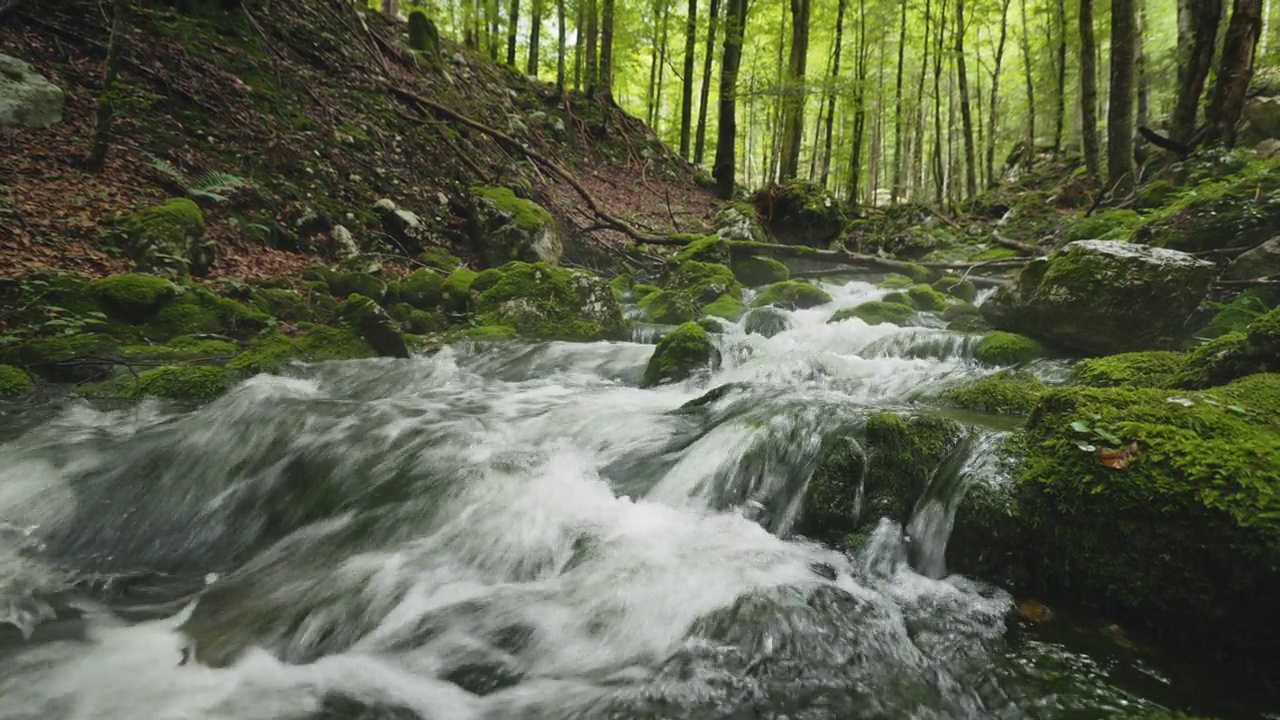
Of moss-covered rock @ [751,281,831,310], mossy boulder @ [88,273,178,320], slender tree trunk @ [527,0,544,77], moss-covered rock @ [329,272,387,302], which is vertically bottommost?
mossy boulder @ [88,273,178,320]

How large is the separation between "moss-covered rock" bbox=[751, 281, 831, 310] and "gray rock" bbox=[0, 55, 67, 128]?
402 inches

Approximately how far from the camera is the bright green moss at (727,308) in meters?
9.83

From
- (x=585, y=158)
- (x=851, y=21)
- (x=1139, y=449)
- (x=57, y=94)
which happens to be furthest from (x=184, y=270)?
(x=851, y=21)

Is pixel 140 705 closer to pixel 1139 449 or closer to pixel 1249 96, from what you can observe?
pixel 1139 449

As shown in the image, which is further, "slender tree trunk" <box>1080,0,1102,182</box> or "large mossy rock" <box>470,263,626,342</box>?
"slender tree trunk" <box>1080,0,1102,182</box>

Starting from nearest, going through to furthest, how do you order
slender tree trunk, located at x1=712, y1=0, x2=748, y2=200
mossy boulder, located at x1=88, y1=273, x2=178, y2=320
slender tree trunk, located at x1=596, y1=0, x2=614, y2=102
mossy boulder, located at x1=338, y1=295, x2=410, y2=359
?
1. mossy boulder, located at x1=88, y1=273, x2=178, y2=320
2. mossy boulder, located at x1=338, y1=295, x2=410, y2=359
3. slender tree trunk, located at x1=712, y1=0, x2=748, y2=200
4. slender tree trunk, located at x1=596, y1=0, x2=614, y2=102

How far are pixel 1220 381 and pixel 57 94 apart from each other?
40.2 feet

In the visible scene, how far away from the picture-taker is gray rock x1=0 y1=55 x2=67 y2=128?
7.06 meters

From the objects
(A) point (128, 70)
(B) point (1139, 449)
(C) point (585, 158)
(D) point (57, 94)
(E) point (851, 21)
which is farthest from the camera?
(E) point (851, 21)

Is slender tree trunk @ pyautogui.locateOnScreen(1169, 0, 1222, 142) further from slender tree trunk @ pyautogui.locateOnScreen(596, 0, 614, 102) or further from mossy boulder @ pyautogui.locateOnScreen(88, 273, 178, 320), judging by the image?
mossy boulder @ pyautogui.locateOnScreen(88, 273, 178, 320)

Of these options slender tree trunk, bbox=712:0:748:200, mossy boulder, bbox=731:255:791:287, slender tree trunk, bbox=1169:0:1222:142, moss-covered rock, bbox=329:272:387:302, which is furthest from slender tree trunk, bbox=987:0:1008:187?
moss-covered rock, bbox=329:272:387:302

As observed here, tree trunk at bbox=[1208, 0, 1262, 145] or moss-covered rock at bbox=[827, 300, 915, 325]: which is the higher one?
tree trunk at bbox=[1208, 0, 1262, 145]

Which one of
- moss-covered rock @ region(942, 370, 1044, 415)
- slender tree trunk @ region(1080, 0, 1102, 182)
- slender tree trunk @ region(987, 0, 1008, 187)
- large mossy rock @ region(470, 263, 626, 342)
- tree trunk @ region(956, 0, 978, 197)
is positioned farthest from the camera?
slender tree trunk @ region(987, 0, 1008, 187)

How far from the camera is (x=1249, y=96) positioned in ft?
35.0
